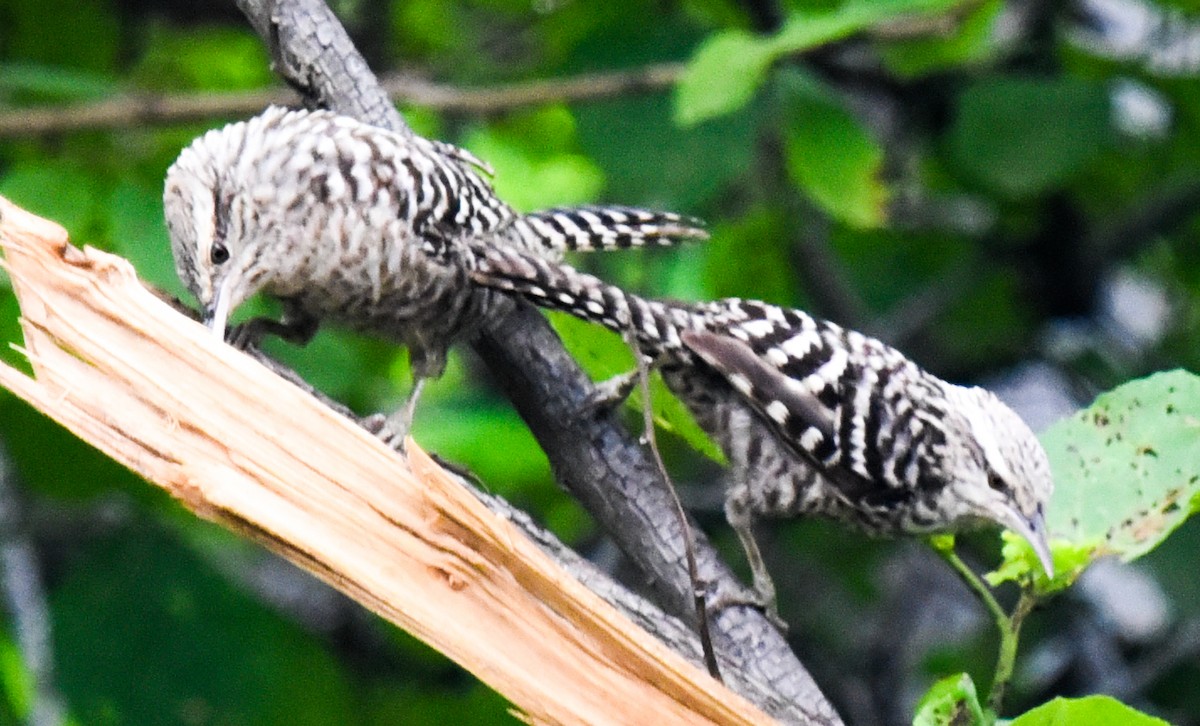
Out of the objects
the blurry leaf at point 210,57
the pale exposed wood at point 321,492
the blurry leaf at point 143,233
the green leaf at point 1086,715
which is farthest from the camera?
the blurry leaf at point 210,57

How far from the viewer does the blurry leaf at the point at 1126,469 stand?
2.14 metres

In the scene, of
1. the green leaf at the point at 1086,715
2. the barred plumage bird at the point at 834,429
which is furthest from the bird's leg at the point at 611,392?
the green leaf at the point at 1086,715

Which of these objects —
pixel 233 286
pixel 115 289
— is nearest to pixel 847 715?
pixel 233 286

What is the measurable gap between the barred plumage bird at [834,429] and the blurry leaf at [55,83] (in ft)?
4.72

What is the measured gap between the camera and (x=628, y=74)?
3693 mm

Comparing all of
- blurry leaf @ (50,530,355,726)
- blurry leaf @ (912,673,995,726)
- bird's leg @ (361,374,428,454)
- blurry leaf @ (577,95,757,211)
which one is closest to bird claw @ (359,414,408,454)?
bird's leg @ (361,374,428,454)

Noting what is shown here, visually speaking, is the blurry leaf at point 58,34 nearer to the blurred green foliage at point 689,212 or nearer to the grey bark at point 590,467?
the blurred green foliage at point 689,212

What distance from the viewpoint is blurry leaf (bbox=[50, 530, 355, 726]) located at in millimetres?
3602

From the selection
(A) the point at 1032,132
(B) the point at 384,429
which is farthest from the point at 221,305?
(A) the point at 1032,132

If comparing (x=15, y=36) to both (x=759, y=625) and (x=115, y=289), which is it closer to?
(x=115, y=289)

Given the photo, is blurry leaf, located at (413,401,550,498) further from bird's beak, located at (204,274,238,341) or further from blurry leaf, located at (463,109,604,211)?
bird's beak, located at (204,274,238,341)

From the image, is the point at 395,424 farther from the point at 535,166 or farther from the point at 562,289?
the point at 535,166

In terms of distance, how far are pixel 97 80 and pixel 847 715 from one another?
2.65m

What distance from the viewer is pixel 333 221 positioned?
253 centimetres
